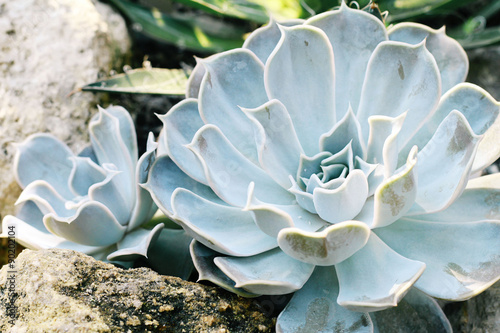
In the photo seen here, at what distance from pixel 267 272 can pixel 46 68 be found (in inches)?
37.5

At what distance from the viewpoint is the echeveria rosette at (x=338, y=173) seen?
85 centimetres

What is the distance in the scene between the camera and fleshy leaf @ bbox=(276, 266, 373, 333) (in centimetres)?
88

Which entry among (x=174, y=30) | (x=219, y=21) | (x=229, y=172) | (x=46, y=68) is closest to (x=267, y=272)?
(x=229, y=172)

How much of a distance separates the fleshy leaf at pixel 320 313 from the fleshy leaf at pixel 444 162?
0.69ft

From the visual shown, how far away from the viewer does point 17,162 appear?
1214 mm

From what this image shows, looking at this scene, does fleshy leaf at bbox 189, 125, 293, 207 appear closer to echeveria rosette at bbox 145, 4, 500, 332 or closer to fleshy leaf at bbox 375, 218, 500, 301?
echeveria rosette at bbox 145, 4, 500, 332

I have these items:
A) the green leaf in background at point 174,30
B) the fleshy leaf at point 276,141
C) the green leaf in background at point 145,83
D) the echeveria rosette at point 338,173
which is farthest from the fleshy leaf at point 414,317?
the green leaf in background at point 174,30

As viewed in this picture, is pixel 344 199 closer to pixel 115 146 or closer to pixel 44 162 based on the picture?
pixel 115 146

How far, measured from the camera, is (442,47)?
112cm

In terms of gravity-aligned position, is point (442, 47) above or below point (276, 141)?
above

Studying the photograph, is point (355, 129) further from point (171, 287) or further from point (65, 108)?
point (65, 108)

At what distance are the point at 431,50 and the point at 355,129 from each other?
29 cm

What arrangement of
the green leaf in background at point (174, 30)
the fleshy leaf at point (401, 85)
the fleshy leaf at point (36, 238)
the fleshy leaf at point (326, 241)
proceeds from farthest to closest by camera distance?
the green leaf in background at point (174, 30) < the fleshy leaf at point (36, 238) < the fleshy leaf at point (401, 85) < the fleshy leaf at point (326, 241)

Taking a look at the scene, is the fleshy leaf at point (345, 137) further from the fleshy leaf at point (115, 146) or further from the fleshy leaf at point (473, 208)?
the fleshy leaf at point (115, 146)
